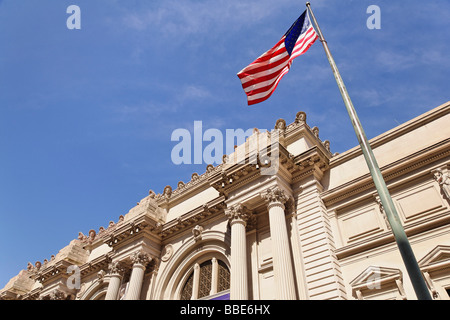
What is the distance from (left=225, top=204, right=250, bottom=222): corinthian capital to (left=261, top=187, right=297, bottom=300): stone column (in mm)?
1539

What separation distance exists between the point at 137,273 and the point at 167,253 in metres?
2.28

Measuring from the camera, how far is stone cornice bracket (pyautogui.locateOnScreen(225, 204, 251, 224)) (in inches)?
659

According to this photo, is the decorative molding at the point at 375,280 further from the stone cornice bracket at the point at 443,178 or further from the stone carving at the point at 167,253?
the stone carving at the point at 167,253

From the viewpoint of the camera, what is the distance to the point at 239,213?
1673 centimetres

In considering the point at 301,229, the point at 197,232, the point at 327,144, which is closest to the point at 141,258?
the point at 197,232

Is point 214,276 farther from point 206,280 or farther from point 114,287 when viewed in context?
point 114,287

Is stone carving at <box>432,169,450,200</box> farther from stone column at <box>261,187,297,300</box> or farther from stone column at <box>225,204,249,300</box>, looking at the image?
stone column at <box>225,204,249,300</box>

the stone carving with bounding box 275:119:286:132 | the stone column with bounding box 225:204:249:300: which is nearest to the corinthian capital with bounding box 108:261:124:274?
the stone column with bounding box 225:204:249:300

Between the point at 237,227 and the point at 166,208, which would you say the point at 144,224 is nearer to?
the point at 166,208

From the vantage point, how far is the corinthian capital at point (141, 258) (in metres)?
20.9

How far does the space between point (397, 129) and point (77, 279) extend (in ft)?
87.9

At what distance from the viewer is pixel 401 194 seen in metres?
14.0
